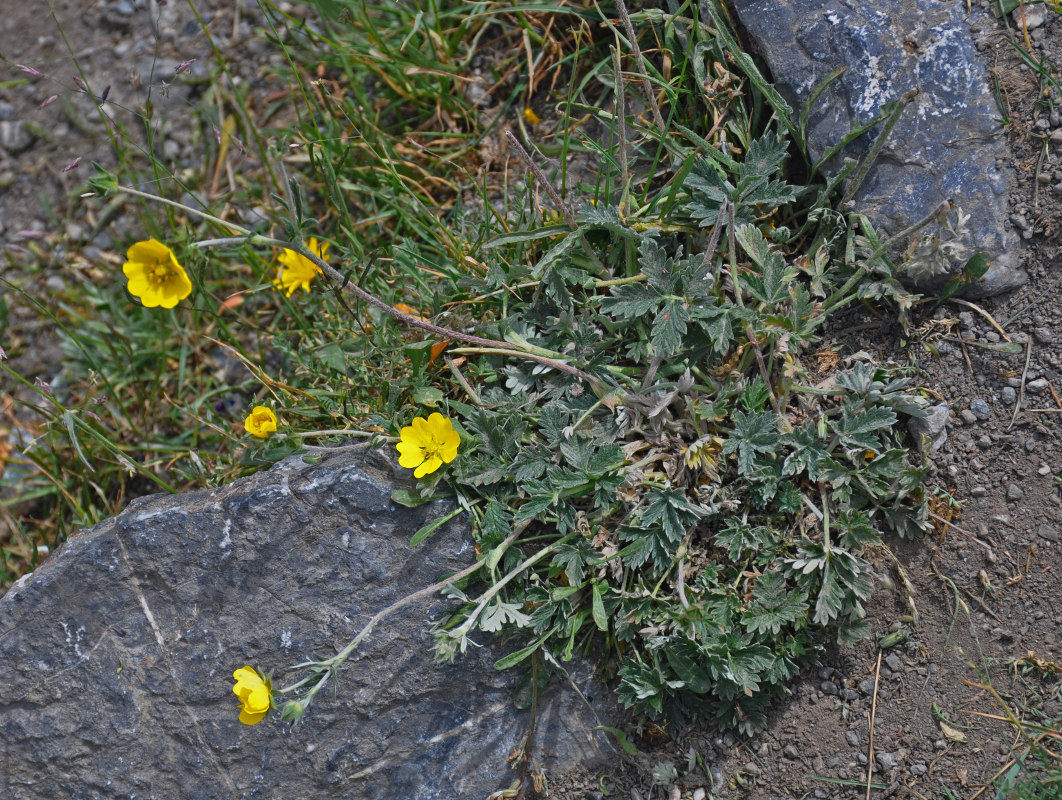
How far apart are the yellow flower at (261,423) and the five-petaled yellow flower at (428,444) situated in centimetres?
49

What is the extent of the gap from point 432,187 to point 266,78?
1.21m

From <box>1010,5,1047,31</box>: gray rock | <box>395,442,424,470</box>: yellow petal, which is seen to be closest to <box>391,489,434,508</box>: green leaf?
<box>395,442,424,470</box>: yellow petal

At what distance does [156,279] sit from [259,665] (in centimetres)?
128

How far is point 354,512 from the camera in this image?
8.66 ft

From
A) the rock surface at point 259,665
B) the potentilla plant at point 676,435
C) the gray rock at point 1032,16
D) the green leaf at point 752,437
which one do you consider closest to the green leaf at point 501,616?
the potentilla plant at point 676,435

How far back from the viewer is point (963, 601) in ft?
8.05

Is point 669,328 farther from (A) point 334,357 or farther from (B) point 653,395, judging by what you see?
(A) point 334,357

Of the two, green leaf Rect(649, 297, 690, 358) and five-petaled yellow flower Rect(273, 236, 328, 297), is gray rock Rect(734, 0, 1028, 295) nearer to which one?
green leaf Rect(649, 297, 690, 358)

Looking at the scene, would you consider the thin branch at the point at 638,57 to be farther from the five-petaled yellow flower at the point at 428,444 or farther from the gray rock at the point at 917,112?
the five-petaled yellow flower at the point at 428,444

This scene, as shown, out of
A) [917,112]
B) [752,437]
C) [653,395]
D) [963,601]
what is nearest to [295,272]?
[653,395]

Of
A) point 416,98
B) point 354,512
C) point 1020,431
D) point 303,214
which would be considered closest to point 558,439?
point 354,512

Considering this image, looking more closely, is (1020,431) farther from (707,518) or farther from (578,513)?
(578,513)

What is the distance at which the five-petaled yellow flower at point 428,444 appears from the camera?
2.50 m

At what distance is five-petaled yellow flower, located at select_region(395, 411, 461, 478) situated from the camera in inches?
98.6
